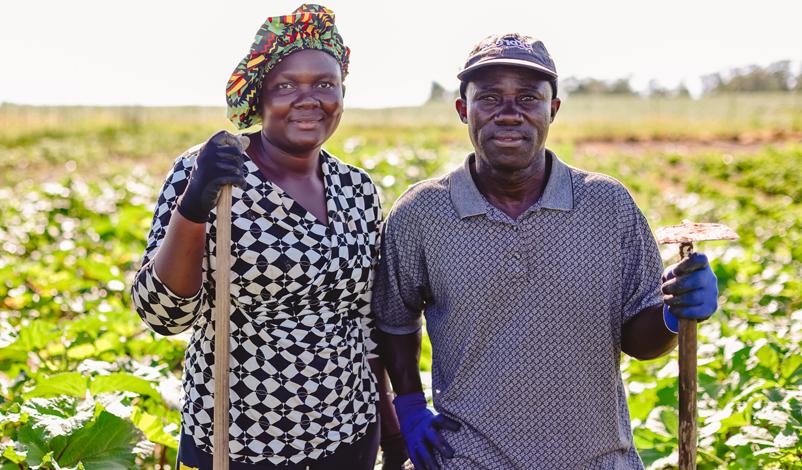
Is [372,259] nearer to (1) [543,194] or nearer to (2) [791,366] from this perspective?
(1) [543,194]

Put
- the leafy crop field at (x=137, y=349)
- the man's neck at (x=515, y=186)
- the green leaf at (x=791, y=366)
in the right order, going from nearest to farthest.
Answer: the man's neck at (x=515, y=186)
the leafy crop field at (x=137, y=349)
the green leaf at (x=791, y=366)

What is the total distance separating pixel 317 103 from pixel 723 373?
1961 mm

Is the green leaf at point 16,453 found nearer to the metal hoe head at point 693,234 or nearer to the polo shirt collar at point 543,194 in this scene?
the polo shirt collar at point 543,194

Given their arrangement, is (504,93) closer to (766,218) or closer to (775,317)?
(775,317)

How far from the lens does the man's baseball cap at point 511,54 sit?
1946mm

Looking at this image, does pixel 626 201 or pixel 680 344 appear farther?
pixel 626 201

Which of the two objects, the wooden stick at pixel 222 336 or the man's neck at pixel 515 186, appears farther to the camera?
the man's neck at pixel 515 186

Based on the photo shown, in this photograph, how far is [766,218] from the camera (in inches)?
330

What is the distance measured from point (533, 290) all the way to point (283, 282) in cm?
60

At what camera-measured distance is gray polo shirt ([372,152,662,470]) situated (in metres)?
1.97

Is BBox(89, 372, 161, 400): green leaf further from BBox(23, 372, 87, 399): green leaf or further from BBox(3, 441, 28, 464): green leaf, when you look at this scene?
BBox(3, 441, 28, 464): green leaf

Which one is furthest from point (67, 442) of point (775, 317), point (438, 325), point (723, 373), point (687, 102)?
point (687, 102)

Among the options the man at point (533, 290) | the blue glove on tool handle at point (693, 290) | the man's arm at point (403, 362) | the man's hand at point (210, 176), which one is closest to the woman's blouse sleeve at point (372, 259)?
the man's arm at point (403, 362)

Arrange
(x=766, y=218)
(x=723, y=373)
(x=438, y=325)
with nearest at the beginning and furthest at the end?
(x=438, y=325) < (x=723, y=373) < (x=766, y=218)
